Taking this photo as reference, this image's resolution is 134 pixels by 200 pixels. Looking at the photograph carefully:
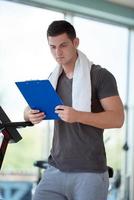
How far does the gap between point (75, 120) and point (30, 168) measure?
2.71 metres

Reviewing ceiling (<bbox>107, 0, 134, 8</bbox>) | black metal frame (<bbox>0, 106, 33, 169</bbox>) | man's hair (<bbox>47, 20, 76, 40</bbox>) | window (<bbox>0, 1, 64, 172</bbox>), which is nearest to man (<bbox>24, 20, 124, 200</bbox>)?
man's hair (<bbox>47, 20, 76, 40</bbox>)

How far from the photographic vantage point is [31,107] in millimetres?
1724

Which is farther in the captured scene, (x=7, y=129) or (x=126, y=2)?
(x=126, y=2)

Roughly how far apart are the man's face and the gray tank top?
13 centimetres

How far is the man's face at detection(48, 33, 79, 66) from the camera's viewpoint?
1656mm

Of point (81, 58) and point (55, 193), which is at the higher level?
point (81, 58)

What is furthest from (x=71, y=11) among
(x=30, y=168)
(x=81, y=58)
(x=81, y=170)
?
(x=81, y=170)

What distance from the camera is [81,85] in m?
1.65

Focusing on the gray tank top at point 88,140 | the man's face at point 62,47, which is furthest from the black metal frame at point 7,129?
the man's face at point 62,47

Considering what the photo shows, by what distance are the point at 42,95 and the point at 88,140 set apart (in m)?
0.29

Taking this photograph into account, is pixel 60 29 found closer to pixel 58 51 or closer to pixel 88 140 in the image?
pixel 58 51

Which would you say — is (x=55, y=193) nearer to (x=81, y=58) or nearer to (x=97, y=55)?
(x=81, y=58)

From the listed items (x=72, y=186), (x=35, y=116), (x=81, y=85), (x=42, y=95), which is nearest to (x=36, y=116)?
(x=35, y=116)

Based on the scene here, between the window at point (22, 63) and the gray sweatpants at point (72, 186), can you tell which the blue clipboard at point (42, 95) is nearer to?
the gray sweatpants at point (72, 186)
